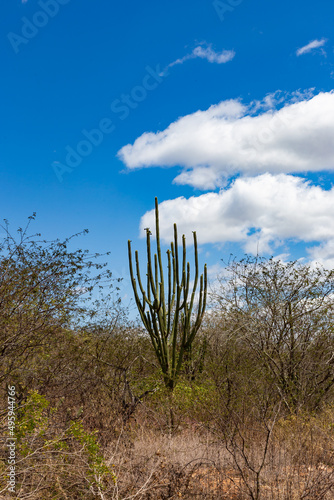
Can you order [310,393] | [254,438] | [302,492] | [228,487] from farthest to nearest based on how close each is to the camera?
[310,393], [254,438], [228,487], [302,492]

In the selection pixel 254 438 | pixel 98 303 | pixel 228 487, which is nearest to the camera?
pixel 228 487

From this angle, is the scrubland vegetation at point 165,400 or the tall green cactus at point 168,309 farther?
the tall green cactus at point 168,309

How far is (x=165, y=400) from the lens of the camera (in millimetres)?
8914

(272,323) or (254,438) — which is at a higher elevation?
(272,323)

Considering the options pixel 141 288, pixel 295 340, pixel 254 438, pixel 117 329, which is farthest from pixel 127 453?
pixel 141 288

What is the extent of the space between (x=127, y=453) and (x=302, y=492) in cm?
256

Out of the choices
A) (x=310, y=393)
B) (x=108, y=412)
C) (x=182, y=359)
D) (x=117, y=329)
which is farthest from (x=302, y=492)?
(x=182, y=359)

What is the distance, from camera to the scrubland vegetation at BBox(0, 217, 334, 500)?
186 inches

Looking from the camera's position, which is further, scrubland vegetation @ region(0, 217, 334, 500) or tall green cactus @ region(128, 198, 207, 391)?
tall green cactus @ region(128, 198, 207, 391)

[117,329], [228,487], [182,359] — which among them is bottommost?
[228,487]

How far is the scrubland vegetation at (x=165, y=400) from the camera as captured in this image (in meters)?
4.71

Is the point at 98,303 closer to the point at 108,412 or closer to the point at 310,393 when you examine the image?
the point at 108,412

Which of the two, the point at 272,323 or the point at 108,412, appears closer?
the point at 108,412

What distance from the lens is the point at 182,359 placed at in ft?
35.0
